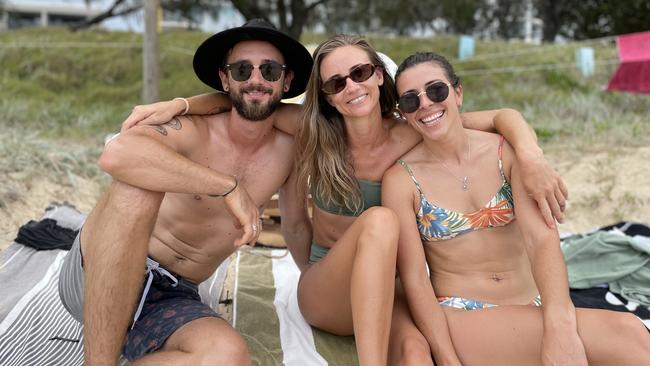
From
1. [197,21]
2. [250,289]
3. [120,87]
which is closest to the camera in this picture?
[250,289]

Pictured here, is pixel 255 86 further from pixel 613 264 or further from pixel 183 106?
pixel 613 264

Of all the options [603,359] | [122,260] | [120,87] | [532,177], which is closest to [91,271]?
[122,260]

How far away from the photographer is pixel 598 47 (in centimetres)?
1338

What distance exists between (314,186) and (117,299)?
3.23 ft

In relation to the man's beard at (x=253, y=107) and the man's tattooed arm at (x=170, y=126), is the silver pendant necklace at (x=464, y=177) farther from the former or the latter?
the man's tattooed arm at (x=170, y=126)

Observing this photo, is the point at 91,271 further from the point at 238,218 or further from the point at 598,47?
the point at 598,47

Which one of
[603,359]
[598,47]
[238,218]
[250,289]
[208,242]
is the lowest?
[250,289]

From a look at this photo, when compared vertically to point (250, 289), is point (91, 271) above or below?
above

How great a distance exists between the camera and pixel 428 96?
2412mm

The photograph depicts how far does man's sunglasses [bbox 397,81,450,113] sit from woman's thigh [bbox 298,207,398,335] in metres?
0.46

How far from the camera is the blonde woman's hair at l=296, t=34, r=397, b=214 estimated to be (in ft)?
8.56

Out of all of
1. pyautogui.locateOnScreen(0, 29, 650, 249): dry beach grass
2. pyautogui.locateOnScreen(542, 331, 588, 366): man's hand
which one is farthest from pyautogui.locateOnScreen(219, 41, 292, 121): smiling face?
pyautogui.locateOnScreen(0, 29, 650, 249): dry beach grass

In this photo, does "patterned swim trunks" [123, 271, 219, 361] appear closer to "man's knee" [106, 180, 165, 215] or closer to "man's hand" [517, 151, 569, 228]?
"man's knee" [106, 180, 165, 215]

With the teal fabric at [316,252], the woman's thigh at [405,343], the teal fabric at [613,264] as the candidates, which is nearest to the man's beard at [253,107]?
the teal fabric at [316,252]
